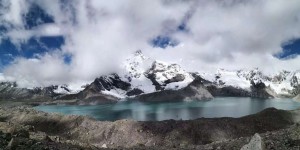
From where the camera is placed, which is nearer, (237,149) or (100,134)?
(237,149)

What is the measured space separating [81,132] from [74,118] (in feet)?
52.8

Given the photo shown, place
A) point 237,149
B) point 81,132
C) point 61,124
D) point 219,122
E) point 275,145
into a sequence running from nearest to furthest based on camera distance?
point 275,145, point 237,149, point 219,122, point 81,132, point 61,124

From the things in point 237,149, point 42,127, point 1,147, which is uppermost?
point 1,147

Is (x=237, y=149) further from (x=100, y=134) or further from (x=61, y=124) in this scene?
(x=61, y=124)

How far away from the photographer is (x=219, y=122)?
101375 millimetres

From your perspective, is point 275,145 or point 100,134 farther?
point 100,134

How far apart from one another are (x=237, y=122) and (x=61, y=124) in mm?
65782

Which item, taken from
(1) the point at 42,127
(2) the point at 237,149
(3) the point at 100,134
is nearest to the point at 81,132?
(3) the point at 100,134

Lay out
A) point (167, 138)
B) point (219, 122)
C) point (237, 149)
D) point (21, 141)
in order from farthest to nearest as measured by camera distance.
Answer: point (219, 122) → point (167, 138) → point (237, 149) → point (21, 141)

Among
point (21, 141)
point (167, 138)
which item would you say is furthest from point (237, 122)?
point (21, 141)

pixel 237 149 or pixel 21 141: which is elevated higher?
A: pixel 21 141

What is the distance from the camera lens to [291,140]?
25.2 metres

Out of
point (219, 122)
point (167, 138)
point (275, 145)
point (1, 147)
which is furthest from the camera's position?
point (219, 122)

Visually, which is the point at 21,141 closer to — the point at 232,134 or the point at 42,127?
the point at 232,134
